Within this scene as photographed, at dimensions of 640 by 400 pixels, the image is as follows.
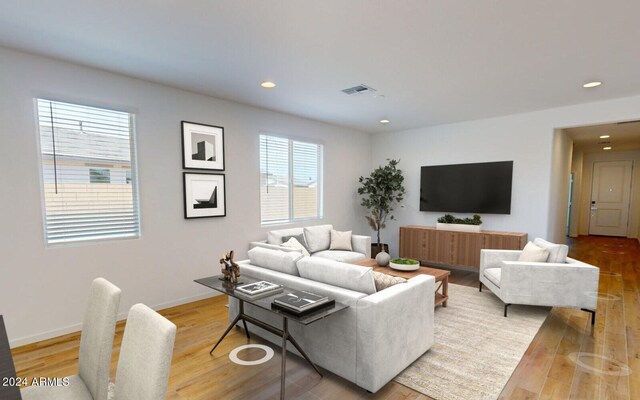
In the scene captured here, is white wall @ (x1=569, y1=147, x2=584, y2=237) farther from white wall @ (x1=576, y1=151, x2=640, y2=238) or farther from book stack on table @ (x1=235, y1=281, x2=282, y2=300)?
book stack on table @ (x1=235, y1=281, x2=282, y2=300)

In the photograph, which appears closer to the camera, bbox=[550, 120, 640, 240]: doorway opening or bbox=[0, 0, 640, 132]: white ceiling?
bbox=[0, 0, 640, 132]: white ceiling

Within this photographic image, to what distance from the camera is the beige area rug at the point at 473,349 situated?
2.33 metres

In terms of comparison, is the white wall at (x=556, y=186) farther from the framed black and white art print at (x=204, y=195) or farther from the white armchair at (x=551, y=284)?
the framed black and white art print at (x=204, y=195)

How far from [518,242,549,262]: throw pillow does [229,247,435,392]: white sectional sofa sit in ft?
6.11

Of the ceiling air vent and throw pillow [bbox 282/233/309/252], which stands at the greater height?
the ceiling air vent

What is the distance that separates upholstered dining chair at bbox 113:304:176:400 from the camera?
115 cm

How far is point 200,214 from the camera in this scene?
4188 mm

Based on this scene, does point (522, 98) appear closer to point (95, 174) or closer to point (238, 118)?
point (238, 118)

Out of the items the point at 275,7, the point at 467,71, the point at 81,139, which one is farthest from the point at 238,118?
the point at 467,71

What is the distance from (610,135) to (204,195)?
835 cm

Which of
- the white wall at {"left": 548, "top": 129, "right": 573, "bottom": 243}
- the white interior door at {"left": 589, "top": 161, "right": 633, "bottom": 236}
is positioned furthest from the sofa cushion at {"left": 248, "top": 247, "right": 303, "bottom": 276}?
the white interior door at {"left": 589, "top": 161, "right": 633, "bottom": 236}

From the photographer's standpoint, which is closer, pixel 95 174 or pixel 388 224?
pixel 95 174

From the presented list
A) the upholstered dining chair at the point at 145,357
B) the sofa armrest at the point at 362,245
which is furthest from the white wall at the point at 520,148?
the upholstered dining chair at the point at 145,357

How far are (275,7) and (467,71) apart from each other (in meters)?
2.19
